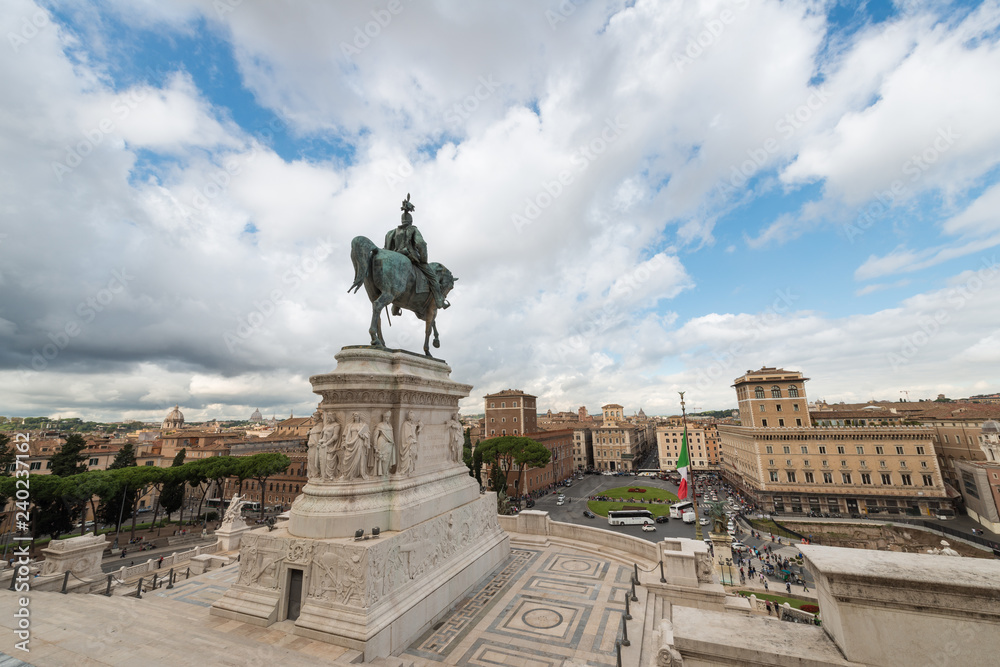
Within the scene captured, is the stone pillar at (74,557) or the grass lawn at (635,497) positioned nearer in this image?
the stone pillar at (74,557)

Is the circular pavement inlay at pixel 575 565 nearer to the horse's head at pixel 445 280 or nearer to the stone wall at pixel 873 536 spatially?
the horse's head at pixel 445 280

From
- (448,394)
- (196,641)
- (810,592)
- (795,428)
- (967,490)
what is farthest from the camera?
(795,428)

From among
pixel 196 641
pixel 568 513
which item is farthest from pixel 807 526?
pixel 196 641

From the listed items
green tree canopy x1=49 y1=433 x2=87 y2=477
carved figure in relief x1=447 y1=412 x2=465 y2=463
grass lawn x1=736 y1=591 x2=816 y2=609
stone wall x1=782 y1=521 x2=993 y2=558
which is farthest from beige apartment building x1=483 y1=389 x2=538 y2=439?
carved figure in relief x1=447 y1=412 x2=465 y2=463

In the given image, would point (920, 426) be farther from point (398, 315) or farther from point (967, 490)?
point (398, 315)

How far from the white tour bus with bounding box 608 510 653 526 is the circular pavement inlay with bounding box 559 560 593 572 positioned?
1108 inches

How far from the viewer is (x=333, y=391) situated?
10969mm

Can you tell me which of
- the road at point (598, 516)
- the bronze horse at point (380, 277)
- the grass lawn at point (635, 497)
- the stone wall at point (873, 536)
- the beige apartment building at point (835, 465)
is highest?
the bronze horse at point (380, 277)

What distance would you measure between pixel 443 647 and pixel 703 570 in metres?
8.53

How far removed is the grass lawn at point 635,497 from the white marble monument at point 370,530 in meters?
39.9

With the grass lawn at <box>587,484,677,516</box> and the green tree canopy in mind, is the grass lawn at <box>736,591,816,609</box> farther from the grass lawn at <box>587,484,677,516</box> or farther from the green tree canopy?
the green tree canopy

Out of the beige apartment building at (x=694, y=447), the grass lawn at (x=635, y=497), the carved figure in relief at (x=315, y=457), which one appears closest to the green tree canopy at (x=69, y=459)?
the carved figure in relief at (x=315, y=457)

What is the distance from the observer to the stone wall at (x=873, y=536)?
39312mm

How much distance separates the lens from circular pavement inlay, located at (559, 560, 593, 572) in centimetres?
1447
